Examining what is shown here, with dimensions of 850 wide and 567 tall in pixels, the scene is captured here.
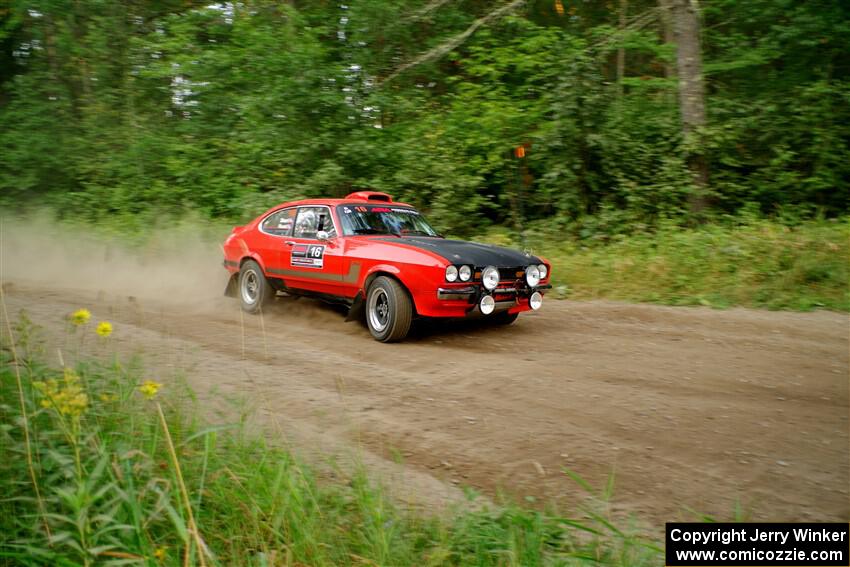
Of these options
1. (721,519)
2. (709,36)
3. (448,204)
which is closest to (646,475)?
(721,519)

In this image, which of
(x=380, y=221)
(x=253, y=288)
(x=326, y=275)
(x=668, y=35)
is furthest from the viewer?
(x=668, y=35)

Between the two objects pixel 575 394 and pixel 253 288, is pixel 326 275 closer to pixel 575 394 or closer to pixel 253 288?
pixel 253 288

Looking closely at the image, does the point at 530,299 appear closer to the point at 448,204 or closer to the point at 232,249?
the point at 232,249

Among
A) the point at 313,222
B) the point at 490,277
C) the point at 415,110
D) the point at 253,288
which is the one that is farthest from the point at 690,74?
the point at 253,288

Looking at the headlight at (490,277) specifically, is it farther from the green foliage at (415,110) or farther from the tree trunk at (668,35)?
the tree trunk at (668,35)

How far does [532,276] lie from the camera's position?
24.7 ft

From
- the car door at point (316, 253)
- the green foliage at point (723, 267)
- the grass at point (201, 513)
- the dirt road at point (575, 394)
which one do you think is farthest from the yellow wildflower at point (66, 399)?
the green foliage at point (723, 267)

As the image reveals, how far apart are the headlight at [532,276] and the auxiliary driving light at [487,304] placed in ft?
2.09

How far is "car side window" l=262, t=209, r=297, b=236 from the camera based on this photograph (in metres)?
8.92

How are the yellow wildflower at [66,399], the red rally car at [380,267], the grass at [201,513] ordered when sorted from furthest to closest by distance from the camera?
the red rally car at [380,267] → the yellow wildflower at [66,399] → the grass at [201,513]

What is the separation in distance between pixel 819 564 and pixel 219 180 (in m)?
16.3

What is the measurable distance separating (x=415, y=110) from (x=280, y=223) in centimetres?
866

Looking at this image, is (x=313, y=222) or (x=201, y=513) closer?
(x=201, y=513)

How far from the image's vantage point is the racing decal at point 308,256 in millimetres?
8156
